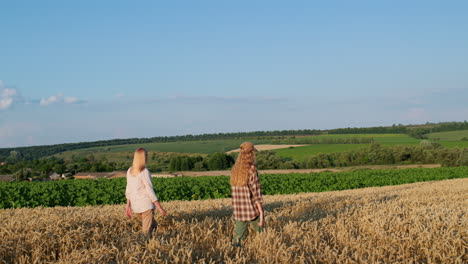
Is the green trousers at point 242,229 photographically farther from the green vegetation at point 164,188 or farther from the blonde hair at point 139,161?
the green vegetation at point 164,188

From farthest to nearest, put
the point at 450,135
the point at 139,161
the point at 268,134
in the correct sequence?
the point at 268,134
the point at 450,135
the point at 139,161

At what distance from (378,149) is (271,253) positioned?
2656 inches

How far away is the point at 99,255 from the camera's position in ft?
16.1

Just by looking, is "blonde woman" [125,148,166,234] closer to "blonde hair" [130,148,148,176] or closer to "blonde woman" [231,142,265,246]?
"blonde hair" [130,148,148,176]

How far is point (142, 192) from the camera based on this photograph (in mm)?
6895

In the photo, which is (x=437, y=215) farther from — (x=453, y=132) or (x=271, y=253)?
(x=453, y=132)

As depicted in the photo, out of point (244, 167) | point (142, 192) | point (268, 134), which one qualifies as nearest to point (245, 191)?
point (244, 167)

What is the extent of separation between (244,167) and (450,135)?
96.6m

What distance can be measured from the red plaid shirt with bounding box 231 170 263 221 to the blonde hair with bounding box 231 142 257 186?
0.08 m

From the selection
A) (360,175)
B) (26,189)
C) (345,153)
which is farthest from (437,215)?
(345,153)

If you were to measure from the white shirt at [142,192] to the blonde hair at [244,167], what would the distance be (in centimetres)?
146

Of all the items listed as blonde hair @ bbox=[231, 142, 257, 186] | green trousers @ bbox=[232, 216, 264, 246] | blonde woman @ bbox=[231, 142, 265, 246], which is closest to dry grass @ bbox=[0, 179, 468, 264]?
green trousers @ bbox=[232, 216, 264, 246]

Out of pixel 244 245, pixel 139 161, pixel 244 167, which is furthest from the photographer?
pixel 139 161

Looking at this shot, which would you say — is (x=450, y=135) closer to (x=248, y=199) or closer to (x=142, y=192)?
(x=248, y=199)
